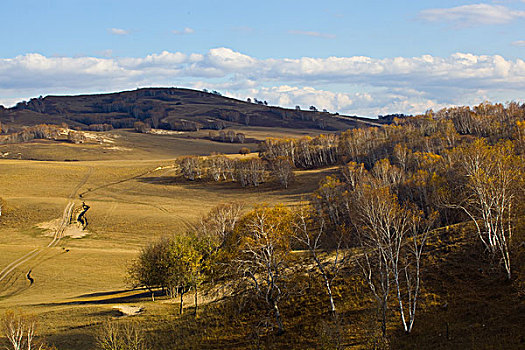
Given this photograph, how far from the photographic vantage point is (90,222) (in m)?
95.2

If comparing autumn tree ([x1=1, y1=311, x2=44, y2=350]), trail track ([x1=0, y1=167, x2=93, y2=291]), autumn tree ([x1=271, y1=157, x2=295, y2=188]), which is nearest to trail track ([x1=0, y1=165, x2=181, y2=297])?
trail track ([x1=0, y1=167, x2=93, y2=291])

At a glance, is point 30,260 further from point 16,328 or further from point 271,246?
point 271,246

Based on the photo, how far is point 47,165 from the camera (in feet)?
496

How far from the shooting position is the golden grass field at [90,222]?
151 ft

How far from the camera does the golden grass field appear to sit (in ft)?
151

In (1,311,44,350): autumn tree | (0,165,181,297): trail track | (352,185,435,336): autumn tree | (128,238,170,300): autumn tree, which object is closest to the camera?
(1,311,44,350): autumn tree

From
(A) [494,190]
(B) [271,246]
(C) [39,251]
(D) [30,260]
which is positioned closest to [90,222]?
(C) [39,251]

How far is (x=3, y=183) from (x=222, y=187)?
66137 millimetres

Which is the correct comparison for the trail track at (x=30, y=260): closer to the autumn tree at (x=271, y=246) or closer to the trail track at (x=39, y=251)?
the trail track at (x=39, y=251)

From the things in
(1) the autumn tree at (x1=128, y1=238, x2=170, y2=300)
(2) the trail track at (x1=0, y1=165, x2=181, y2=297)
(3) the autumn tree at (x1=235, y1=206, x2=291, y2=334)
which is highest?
(3) the autumn tree at (x1=235, y1=206, x2=291, y2=334)

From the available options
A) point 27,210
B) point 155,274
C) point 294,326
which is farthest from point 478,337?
point 27,210

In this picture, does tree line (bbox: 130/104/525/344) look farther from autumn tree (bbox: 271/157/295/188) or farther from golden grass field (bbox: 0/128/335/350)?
golden grass field (bbox: 0/128/335/350)

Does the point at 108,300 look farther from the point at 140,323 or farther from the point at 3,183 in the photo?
the point at 3,183

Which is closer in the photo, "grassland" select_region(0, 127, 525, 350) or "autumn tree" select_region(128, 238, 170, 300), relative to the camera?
"grassland" select_region(0, 127, 525, 350)
